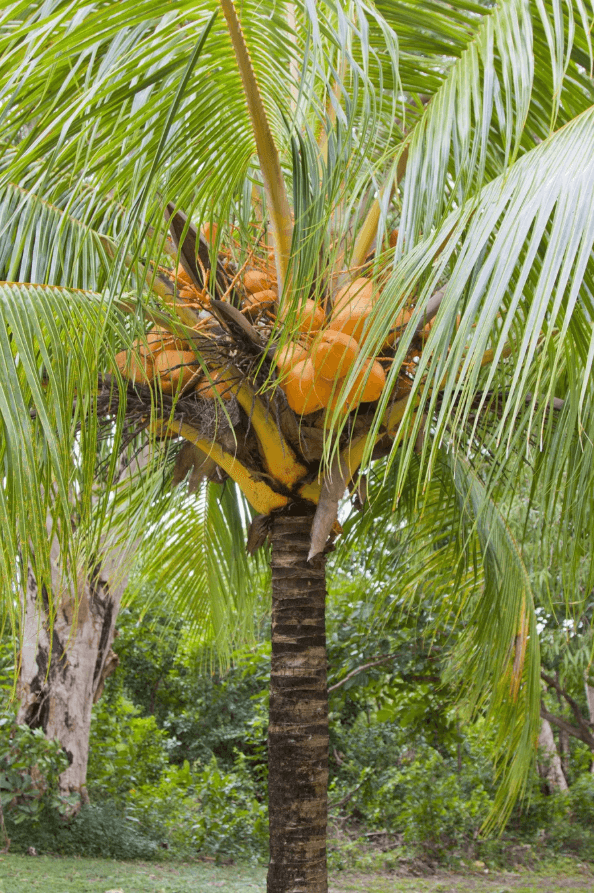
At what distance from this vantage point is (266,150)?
1973 mm

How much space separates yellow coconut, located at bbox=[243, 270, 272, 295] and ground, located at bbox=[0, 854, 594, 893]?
3.20 m

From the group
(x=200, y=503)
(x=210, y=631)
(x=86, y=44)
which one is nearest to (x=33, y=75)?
(x=86, y=44)

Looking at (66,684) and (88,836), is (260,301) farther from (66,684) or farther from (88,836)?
(88,836)

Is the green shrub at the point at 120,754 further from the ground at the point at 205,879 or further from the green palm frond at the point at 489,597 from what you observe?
the green palm frond at the point at 489,597

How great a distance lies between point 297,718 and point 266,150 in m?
1.69

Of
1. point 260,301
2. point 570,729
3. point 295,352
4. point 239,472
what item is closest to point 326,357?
point 295,352

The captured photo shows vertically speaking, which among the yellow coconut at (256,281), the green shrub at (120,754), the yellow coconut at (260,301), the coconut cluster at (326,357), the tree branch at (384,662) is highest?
the yellow coconut at (256,281)

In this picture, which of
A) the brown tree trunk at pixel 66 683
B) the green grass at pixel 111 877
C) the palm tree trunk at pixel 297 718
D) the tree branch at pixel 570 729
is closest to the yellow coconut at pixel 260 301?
the palm tree trunk at pixel 297 718

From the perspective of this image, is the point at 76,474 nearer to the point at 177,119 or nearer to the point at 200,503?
the point at 177,119

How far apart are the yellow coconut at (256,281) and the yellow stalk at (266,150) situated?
0.40 ft

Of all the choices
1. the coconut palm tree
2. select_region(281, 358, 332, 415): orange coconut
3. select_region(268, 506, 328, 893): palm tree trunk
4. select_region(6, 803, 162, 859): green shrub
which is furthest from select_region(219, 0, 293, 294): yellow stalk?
select_region(6, 803, 162, 859): green shrub

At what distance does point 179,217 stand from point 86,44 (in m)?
0.62

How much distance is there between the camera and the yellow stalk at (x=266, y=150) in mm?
1651

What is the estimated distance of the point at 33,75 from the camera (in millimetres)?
1704
